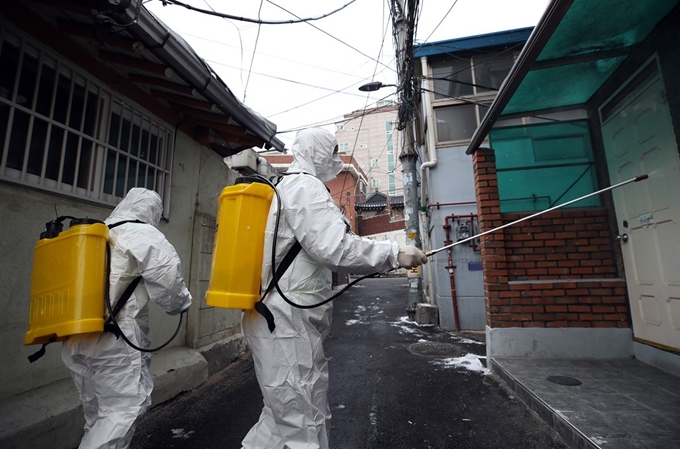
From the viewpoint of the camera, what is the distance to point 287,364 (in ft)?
4.77

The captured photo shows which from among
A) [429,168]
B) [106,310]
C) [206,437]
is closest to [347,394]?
[206,437]

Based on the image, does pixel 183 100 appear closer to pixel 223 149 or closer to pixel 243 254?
pixel 223 149

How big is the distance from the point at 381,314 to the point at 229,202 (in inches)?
277

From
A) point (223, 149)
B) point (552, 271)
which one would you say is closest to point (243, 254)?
point (552, 271)

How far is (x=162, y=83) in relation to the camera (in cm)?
328

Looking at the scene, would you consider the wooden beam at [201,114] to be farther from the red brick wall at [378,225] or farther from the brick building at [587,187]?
the red brick wall at [378,225]

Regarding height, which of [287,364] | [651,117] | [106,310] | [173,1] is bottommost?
[287,364]

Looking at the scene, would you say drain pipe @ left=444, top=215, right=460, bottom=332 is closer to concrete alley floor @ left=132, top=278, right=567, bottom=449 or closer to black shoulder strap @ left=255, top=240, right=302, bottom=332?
concrete alley floor @ left=132, top=278, right=567, bottom=449

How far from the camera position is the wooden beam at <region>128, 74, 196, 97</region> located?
3.23m

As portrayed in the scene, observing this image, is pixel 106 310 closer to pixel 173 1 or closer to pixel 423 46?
pixel 173 1

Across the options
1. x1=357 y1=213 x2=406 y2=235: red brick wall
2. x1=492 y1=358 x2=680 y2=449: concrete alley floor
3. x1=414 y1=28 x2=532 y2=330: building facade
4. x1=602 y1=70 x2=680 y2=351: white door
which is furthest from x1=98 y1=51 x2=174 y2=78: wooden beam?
x1=357 y1=213 x2=406 y2=235: red brick wall

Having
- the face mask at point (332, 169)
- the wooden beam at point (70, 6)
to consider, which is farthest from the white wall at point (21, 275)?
the face mask at point (332, 169)

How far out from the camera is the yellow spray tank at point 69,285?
1749 mm

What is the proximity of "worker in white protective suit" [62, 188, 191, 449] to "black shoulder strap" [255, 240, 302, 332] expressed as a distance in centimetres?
95
